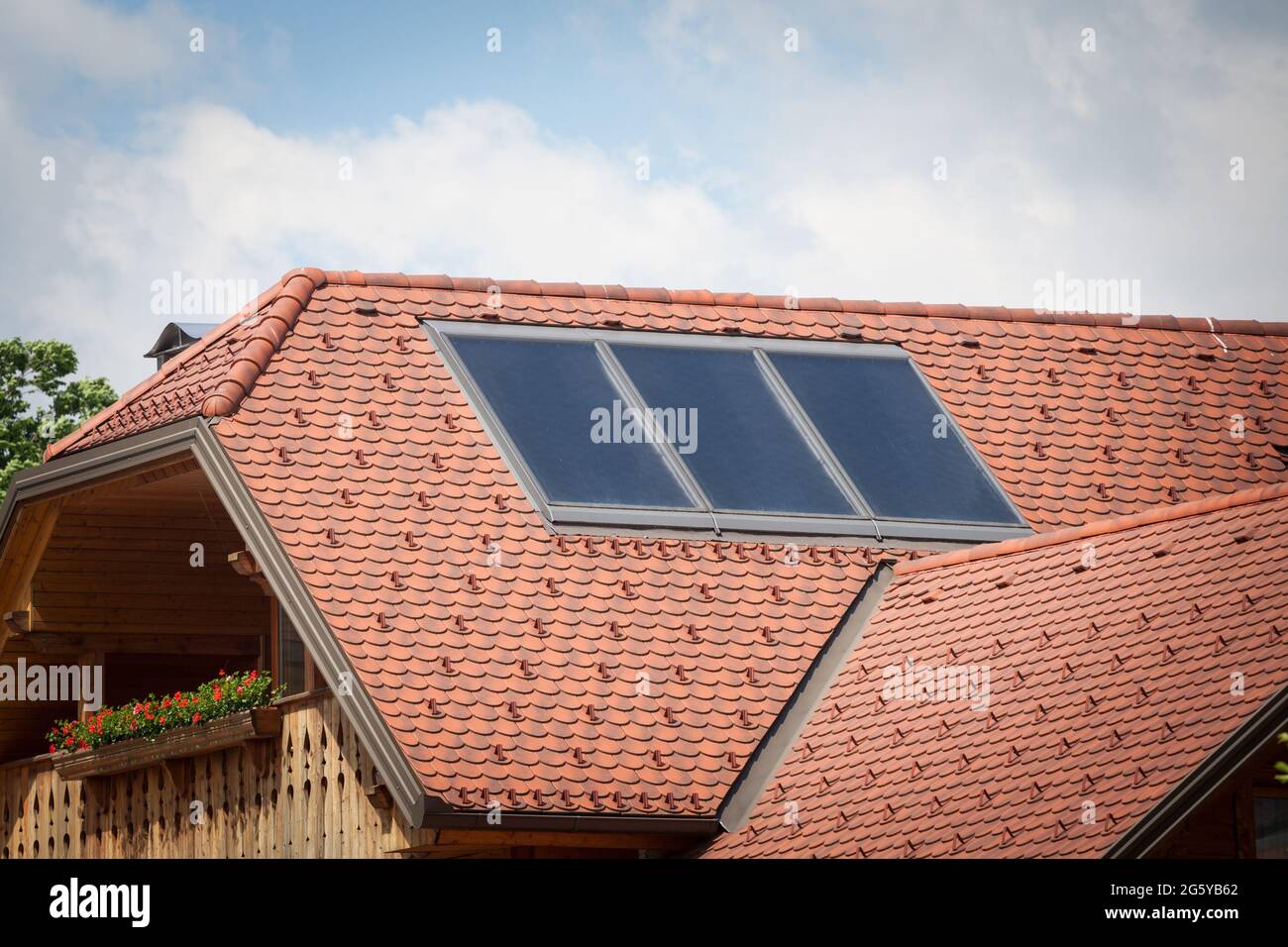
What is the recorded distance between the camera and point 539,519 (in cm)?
1669

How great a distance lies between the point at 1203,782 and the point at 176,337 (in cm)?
1652

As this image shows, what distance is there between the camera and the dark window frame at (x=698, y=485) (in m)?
17.0

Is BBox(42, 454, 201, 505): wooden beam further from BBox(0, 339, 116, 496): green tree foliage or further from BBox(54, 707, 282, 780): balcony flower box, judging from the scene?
BBox(0, 339, 116, 496): green tree foliage

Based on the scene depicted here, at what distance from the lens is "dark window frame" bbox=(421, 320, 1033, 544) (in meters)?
17.0

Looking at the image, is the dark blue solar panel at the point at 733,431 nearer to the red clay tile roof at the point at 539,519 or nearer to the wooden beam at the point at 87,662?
the red clay tile roof at the point at 539,519

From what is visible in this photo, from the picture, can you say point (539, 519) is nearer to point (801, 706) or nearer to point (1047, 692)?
point (801, 706)

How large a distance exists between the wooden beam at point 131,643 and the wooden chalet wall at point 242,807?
1077 millimetres

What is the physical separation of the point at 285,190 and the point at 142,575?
27125 mm

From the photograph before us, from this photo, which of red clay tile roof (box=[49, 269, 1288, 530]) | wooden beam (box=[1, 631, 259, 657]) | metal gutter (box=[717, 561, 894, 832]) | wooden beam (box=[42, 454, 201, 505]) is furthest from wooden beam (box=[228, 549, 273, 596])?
metal gutter (box=[717, 561, 894, 832])

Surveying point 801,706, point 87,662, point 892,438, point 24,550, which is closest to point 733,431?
point 892,438

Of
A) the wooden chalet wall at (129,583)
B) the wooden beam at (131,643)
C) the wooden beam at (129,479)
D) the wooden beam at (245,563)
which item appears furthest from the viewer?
the wooden beam at (131,643)

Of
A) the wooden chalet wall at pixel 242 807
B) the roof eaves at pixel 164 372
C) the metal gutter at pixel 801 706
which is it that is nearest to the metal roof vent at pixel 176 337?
the roof eaves at pixel 164 372
